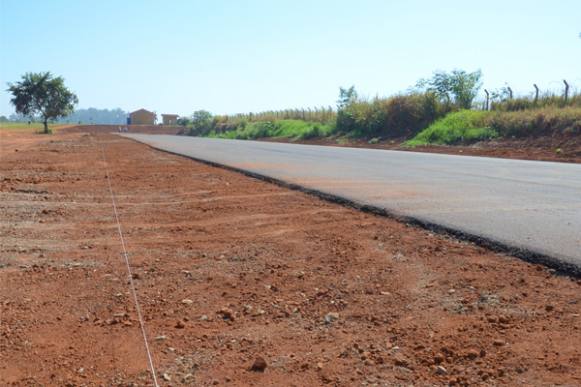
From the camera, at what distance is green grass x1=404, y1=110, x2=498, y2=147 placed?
101 feet

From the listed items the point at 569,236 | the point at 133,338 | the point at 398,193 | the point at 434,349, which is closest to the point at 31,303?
the point at 133,338

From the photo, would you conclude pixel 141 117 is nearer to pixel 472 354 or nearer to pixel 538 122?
pixel 538 122

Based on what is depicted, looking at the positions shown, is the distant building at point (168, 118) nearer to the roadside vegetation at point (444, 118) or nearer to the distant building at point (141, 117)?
the distant building at point (141, 117)

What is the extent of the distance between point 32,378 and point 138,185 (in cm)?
908

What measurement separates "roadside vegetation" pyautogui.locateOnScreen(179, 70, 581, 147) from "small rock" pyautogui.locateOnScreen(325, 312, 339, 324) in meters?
25.0

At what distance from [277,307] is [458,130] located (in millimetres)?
30311

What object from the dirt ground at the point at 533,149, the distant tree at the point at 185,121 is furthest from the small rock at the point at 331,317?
the distant tree at the point at 185,121

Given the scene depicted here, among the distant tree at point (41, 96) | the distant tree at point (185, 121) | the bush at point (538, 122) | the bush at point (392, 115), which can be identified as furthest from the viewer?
the distant tree at point (185, 121)

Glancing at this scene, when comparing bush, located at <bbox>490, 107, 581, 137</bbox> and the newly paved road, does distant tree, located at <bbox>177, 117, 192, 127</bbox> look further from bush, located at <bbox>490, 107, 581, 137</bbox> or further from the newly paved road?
the newly paved road

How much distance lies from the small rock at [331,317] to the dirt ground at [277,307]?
0.02m

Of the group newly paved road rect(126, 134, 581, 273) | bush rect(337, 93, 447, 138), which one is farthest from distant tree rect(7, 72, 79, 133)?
newly paved road rect(126, 134, 581, 273)

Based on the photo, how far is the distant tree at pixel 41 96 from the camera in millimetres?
71250

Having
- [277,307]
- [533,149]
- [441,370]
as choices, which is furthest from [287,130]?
[441,370]

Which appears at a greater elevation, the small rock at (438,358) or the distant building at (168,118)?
the distant building at (168,118)
